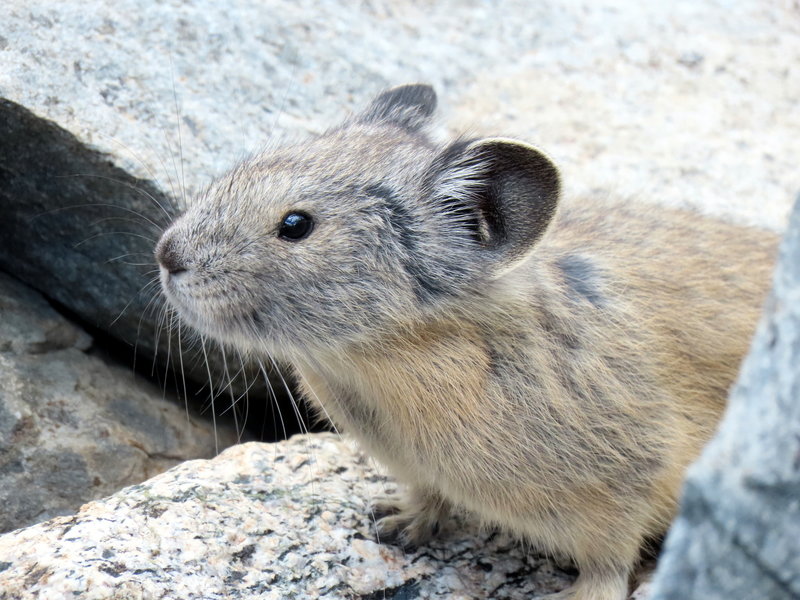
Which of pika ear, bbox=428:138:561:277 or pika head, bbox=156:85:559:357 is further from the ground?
pika ear, bbox=428:138:561:277

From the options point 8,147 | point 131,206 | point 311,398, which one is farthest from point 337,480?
point 8,147

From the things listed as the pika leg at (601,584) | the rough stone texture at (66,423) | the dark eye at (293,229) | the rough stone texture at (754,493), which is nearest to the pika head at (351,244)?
the dark eye at (293,229)

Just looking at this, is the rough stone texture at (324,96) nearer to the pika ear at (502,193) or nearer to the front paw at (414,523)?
the pika ear at (502,193)

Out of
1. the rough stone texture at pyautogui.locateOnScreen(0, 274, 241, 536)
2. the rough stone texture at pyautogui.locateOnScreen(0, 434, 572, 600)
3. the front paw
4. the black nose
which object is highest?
the black nose

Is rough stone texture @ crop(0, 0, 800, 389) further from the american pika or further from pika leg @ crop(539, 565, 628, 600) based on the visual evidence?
pika leg @ crop(539, 565, 628, 600)

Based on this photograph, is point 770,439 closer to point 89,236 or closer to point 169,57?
point 89,236

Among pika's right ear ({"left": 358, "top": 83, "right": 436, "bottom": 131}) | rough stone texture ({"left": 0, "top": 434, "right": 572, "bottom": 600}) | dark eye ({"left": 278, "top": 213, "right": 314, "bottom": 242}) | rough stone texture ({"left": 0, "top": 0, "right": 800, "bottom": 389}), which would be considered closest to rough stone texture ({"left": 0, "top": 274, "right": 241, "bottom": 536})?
rough stone texture ({"left": 0, "top": 0, "right": 800, "bottom": 389})

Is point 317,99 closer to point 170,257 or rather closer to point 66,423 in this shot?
point 66,423
